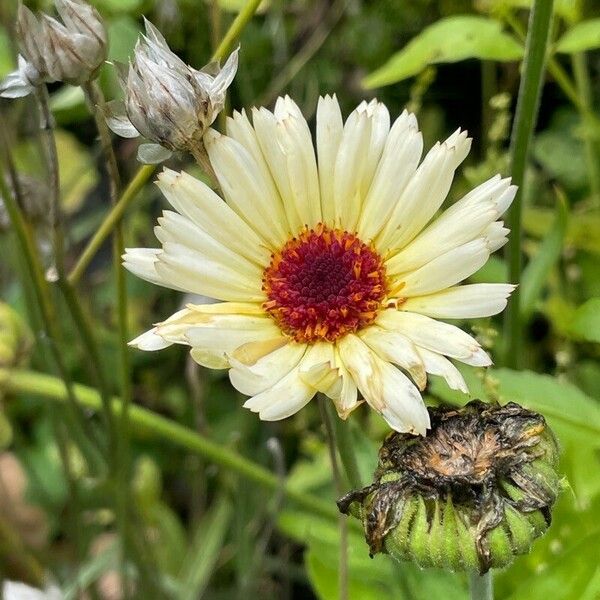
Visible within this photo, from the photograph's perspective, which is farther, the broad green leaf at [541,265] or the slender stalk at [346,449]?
the broad green leaf at [541,265]

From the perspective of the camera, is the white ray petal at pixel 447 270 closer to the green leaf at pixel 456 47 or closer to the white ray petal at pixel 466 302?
the white ray petal at pixel 466 302

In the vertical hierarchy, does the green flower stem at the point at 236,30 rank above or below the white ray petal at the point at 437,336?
above

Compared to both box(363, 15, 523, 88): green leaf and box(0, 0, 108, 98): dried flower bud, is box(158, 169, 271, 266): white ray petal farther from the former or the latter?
box(363, 15, 523, 88): green leaf

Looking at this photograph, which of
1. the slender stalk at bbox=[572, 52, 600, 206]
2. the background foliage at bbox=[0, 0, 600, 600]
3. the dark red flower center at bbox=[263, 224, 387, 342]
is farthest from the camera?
the slender stalk at bbox=[572, 52, 600, 206]

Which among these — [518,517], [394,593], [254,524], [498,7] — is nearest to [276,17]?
[498,7]

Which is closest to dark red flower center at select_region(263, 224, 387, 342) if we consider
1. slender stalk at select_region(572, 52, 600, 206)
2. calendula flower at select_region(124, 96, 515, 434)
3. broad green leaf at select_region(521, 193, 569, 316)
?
calendula flower at select_region(124, 96, 515, 434)

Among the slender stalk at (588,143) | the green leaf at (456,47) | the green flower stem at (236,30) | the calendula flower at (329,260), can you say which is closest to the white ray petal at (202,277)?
the calendula flower at (329,260)

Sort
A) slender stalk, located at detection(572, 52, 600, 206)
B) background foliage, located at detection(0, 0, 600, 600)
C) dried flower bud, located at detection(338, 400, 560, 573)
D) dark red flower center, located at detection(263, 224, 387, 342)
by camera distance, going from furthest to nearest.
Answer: slender stalk, located at detection(572, 52, 600, 206) → background foliage, located at detection(0, 0, 600, 600) → dark red flower center, located at detection(263, 224, 387, 342) → dried flower bud, located at detection(338, 400, 560, 573)
